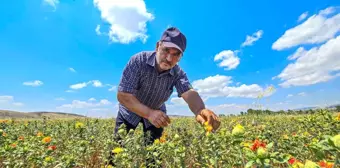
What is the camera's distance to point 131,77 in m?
3.73

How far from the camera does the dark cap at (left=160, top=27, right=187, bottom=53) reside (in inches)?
139

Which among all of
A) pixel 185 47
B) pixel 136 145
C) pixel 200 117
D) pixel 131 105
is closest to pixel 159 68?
pixel 185 47

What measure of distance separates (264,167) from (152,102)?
3.01 meters

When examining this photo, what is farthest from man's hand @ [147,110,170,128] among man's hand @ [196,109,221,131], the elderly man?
man's hand @ [196,109,221,131]

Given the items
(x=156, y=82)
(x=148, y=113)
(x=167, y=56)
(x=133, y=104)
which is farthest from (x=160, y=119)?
(x=156, y=82)

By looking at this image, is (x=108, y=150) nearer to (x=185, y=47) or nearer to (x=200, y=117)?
(x=200, y=117)

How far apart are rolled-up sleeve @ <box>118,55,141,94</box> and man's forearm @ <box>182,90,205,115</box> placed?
0.67 meters

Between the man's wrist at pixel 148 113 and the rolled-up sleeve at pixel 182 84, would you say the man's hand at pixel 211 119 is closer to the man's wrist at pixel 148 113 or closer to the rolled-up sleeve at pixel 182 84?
the man's wrist at pixel 148 113

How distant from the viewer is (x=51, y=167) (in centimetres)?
270

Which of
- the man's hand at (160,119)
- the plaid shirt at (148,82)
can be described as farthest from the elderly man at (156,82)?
the man's hand at (160,119)

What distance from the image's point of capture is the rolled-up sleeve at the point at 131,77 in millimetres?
3637

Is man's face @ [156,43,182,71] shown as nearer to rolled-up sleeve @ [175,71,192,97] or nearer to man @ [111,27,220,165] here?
man @ [111,27,220,165]

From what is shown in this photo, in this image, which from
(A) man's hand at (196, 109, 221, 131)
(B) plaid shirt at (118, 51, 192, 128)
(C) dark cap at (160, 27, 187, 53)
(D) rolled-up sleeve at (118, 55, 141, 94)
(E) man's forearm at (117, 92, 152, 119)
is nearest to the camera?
(A) man's hand at (196, 109, 221, 131)

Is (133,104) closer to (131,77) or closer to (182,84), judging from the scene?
(131,77)
